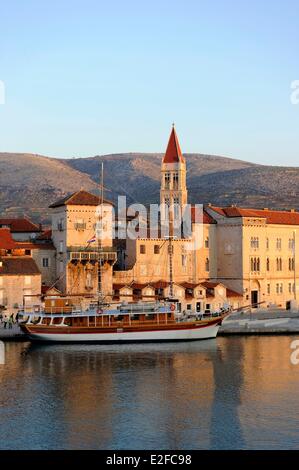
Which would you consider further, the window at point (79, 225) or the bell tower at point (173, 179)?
the bell tower at point (173, 179)

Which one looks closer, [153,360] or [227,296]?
[153,360]

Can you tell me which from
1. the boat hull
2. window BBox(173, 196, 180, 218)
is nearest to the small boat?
the boat hull

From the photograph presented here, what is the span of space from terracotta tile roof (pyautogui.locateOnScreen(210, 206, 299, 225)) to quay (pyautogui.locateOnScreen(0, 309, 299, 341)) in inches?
538

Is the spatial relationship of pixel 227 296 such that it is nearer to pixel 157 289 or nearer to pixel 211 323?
pixel 157 289

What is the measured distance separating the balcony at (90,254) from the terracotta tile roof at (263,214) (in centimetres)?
1560

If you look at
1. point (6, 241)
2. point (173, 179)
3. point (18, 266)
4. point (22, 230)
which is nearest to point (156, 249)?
point (22, 230)

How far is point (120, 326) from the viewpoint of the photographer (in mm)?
73062

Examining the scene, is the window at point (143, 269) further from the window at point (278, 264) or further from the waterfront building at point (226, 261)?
the window at point (278, 264)

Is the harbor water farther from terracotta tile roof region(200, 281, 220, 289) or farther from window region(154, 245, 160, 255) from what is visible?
window region(154, 245, 160, 255)

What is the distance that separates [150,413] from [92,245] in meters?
39.2

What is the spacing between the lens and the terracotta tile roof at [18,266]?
76.8 meters

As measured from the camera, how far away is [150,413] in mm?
45094

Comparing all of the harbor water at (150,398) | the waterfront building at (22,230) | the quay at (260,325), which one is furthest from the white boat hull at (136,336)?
the waterfront building at (22,230)
